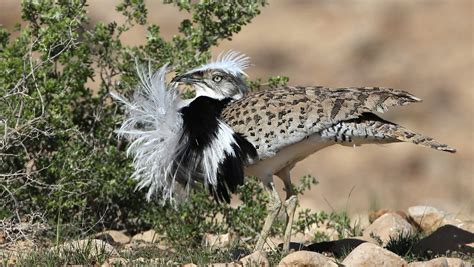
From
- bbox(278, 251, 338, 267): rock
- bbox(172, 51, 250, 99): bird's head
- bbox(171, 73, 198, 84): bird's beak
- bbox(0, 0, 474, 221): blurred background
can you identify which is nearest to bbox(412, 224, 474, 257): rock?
bbox(278, 251, 338, 267): rock

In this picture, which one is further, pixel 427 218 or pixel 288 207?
pixel 427 218

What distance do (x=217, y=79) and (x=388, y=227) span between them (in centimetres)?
145

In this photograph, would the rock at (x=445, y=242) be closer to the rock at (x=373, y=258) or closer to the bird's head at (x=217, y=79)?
the rock at (x=373, y=258)

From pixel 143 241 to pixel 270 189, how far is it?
40.7 inches

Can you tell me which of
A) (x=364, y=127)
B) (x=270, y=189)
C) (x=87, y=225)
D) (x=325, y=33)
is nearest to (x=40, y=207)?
(x=87, y=225)

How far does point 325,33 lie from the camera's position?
1941cm

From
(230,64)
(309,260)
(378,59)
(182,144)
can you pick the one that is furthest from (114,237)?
(378,59)

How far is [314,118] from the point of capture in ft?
19.3

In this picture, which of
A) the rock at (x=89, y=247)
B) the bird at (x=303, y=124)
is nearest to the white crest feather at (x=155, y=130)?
the bird at (x=303, y=124)

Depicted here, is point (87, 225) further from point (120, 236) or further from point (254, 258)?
point (254, 258)

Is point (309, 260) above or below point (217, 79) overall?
below

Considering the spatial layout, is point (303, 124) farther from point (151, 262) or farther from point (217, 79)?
point (151, 262)

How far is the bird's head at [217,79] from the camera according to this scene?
6.52 m

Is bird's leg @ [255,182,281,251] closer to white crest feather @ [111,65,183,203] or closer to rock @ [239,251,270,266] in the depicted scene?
Answer: white crest feather @ [111,65,183,203]
